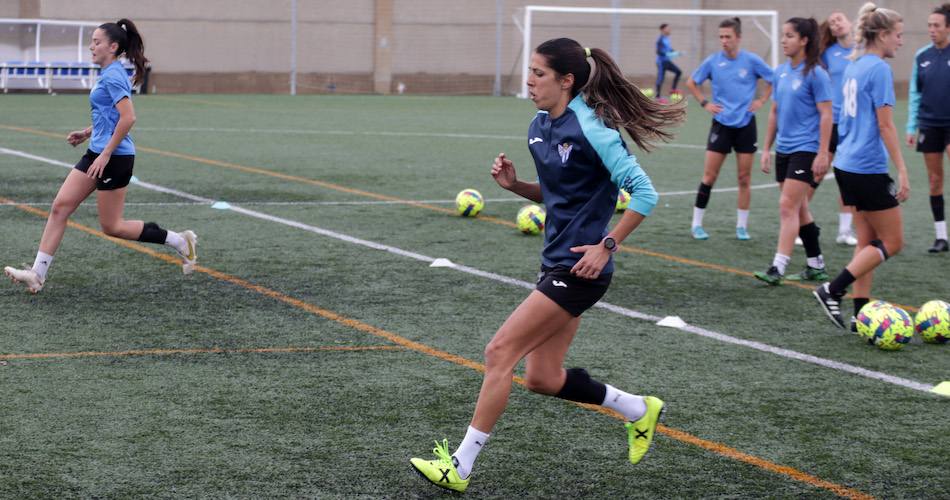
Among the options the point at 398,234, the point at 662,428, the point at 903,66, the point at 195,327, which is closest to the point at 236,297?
the point at 195,327

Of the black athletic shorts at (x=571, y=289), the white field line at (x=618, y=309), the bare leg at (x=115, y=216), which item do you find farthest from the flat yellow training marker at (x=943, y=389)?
the bare leg at (x=115, y=216)

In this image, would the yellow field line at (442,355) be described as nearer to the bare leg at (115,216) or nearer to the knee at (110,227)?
the bare leg at (115,216)

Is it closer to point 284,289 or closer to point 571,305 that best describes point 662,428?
point 571,305

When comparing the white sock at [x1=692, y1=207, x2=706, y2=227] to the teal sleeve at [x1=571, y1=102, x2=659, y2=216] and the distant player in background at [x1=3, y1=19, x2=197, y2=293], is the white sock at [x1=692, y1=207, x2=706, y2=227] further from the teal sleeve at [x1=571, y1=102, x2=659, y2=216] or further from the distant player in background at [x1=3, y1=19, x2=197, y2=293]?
the teal sleeve at [x1=571, y1=102, x2=659, y2=216]

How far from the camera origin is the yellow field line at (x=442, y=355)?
571cm

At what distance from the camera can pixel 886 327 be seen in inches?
326

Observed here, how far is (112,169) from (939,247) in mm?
8065

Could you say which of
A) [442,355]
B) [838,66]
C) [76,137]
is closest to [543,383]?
[442,355]

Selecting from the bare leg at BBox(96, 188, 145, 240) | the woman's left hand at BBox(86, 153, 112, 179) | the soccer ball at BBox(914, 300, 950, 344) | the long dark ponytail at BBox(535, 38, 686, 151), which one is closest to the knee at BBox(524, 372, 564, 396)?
the long dark ponytail at BBox(535, 38, 686, 151)

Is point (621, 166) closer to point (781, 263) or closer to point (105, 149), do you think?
point (105, 149)

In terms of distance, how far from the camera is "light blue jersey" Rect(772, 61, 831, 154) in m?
10.6

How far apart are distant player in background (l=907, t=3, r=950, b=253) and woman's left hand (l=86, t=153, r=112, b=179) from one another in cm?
795

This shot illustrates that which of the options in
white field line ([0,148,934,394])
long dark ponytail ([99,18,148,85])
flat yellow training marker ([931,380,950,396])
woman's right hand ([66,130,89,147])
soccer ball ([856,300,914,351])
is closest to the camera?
flat yellow training marker ([931,380,950,396])

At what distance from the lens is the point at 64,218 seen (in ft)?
32.2
